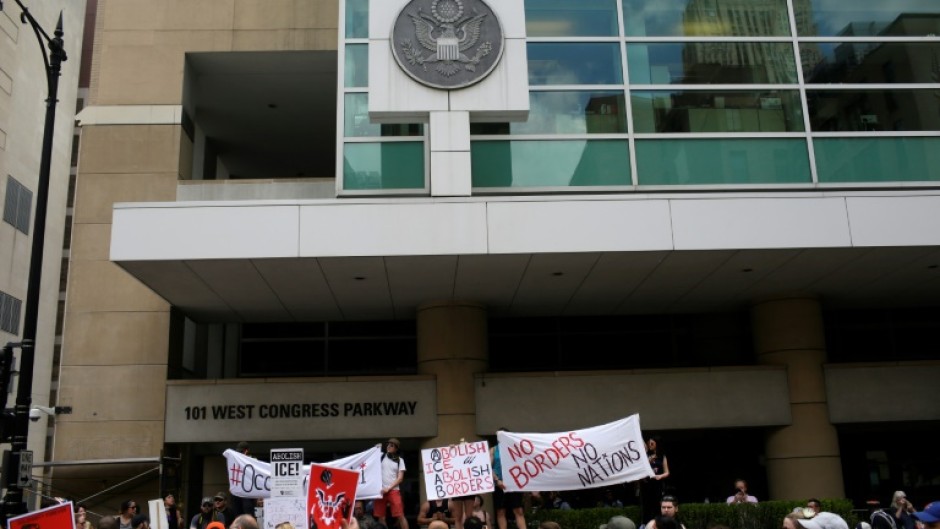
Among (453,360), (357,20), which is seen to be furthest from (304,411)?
(357,20)

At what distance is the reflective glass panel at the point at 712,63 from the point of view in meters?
19.2

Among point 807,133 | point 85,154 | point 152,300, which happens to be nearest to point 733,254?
point 807,133

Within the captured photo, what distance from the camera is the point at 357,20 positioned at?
1917 cm

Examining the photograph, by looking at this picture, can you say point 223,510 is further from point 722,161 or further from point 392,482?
point 722,161

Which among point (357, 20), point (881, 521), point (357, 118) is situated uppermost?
point (357, 20)

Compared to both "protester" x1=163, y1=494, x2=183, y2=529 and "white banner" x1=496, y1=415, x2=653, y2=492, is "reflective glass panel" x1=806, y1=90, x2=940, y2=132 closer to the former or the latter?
"white banner" x1=496, y1=415, x2=653, y2=492

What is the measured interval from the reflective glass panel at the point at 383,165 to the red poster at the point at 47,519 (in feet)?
34.5

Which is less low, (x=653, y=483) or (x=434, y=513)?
(x=653, y=483)

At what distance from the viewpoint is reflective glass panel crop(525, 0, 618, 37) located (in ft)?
63.5

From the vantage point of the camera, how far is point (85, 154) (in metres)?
22.8

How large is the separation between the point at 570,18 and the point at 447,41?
291cm

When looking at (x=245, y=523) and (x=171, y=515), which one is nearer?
(x=245, y=523)

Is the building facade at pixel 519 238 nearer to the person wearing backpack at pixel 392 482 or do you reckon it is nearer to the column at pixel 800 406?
the column at pixel 800 406

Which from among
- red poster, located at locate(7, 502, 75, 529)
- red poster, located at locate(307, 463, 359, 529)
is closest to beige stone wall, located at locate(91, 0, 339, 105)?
red poster, located at locate(307, 463, 359, 529)
